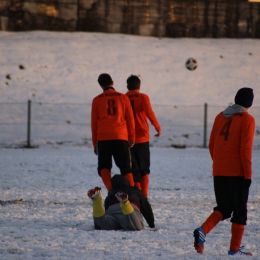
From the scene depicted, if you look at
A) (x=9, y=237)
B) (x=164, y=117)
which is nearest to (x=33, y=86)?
(x=164, y=117)

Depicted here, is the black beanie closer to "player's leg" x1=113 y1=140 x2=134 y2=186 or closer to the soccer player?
the soccer player

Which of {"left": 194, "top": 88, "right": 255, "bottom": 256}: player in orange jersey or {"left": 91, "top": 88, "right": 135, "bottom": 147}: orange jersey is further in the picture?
{"left": 91, "top": 88, "right": 135, "bottom": 147}: orange jersey

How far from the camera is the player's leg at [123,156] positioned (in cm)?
768

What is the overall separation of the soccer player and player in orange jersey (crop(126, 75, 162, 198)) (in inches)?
58.9

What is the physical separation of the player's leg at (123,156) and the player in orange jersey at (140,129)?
0.53 meters

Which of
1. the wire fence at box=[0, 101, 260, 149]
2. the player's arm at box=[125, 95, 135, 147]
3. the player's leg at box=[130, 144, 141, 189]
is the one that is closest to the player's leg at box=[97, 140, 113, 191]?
the player's arm at box=[125, 95, 135, 147]

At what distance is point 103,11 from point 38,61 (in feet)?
16.4

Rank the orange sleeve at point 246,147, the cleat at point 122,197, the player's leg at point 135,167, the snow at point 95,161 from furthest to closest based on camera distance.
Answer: the player's leg at point 135,167 < the cleat at point 122,197 < the snow at point 95,161 < the orange sleeve at point 246,147

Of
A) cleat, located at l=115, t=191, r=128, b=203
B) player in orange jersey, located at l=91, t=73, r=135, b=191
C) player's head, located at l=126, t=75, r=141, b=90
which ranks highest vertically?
player's head, located at l=126, t=75, r=141, b=90

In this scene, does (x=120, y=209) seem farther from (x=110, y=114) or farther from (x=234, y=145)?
(x=234, y=145)

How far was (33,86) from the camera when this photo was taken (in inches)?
942

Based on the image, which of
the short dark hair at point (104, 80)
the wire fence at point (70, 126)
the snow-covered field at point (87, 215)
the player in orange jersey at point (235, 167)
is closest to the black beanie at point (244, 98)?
the player in orange jersey at point (235, 167)

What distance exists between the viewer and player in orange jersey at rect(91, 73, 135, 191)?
7621 mm

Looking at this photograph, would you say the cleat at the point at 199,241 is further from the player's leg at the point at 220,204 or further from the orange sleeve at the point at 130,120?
the orange sleeve at the point at 130,120
